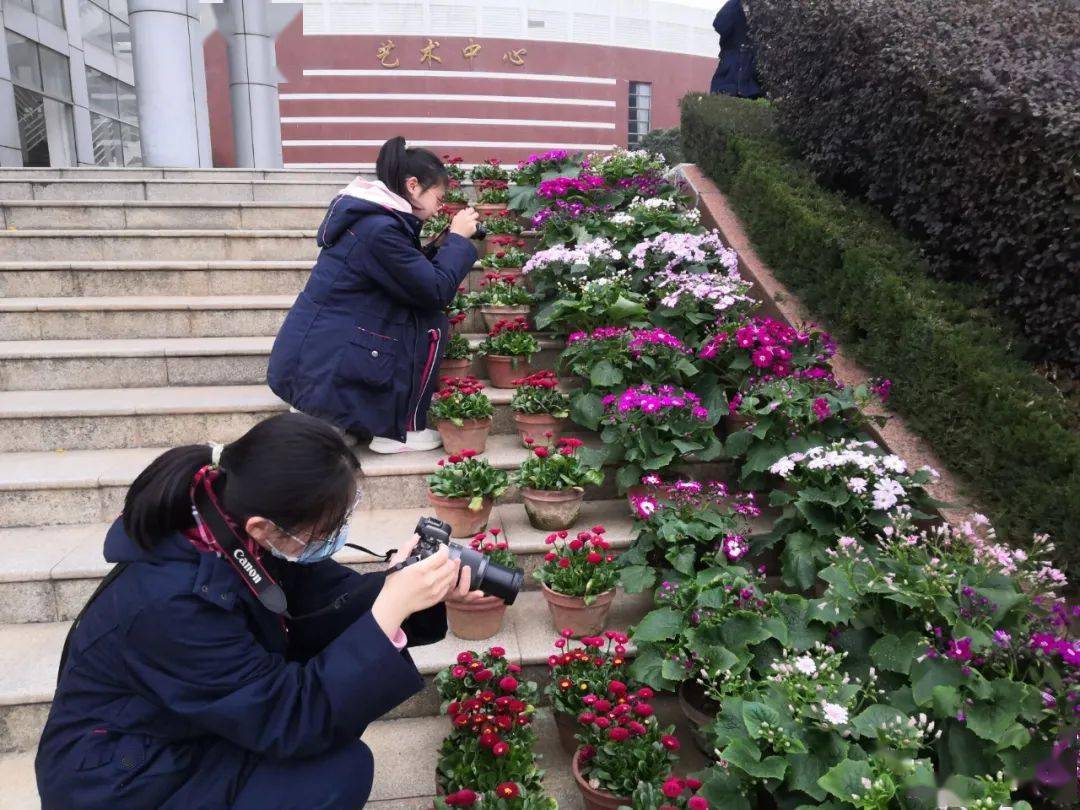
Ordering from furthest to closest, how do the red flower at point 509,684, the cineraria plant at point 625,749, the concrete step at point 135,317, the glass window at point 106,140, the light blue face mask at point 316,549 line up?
the glass window at point 106,140 → the concrete step at point 135,317 → the red flower at point 509,684 → the cineraria plant at point 625,749 → the light blue face mask at point 316,549

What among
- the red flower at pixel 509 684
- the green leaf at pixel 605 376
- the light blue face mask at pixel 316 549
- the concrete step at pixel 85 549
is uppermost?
the light blue face mask at pixel 316 549

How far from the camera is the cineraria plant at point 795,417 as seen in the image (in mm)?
2871

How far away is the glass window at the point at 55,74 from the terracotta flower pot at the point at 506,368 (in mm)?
10426

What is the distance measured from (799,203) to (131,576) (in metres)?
3.66

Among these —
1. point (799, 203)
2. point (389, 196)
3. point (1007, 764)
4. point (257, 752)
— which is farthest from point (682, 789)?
point (799, 203)

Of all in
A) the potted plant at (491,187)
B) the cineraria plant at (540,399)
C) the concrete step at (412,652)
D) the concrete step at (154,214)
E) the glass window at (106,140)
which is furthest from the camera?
the glass window at (106,140)

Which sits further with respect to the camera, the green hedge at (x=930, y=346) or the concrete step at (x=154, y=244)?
the concrete step at (x=154, y=244)

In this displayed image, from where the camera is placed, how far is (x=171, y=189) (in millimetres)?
5812

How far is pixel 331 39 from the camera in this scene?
15.8 m

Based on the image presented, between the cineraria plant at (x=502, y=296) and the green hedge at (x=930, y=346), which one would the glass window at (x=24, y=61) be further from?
the green hedge at (x=930, y=346)

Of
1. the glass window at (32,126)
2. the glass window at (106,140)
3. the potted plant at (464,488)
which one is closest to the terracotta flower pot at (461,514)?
the potted plant at (464,488)

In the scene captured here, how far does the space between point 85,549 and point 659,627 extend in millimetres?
2118

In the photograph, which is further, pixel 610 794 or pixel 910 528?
pixel 910 528

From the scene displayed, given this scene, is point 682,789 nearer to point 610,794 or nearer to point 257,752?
point 610,794
